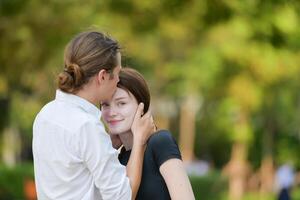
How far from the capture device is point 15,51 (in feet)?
64.3

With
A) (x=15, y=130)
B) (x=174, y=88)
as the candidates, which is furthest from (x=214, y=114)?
(x=15, y=130)

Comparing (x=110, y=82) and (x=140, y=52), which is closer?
(x=110, y=82)

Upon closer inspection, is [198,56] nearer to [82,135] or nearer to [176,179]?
[176,179]

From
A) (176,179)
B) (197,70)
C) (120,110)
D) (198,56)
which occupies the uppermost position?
(120,110)

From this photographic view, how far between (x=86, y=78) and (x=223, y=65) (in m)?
25.9

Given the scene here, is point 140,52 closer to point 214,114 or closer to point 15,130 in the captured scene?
point 214,114

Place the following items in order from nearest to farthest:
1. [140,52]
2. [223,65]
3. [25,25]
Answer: [25,25] < [223,65] < [140,52]

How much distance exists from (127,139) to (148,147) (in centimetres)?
20

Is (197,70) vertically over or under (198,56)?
under

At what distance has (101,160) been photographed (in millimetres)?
3662

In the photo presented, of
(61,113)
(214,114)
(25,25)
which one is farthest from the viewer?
(214,114)

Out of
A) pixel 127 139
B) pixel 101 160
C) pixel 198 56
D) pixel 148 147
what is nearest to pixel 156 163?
pixel 148 147

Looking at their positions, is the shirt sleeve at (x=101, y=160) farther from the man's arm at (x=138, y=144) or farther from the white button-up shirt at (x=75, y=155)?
the man's arm at (x=138, y=144)

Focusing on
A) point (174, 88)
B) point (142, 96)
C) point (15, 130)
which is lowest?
point (15, 130)
